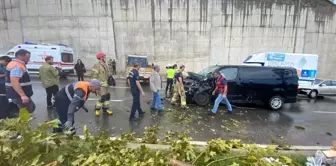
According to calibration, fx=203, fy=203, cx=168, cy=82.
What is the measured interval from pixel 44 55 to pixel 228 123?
13268 mm

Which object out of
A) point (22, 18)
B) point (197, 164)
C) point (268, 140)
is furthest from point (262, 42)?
point (22, 18)

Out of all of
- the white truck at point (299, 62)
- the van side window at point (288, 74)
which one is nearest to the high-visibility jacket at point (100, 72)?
the van side window at point (288, 74)

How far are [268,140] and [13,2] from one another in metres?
22.4

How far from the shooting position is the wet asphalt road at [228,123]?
5410 millimetres

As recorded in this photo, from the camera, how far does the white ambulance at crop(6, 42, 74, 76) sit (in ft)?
45.5

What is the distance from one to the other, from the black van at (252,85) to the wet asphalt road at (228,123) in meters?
0.47

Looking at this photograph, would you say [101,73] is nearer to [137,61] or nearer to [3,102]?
[3,102]

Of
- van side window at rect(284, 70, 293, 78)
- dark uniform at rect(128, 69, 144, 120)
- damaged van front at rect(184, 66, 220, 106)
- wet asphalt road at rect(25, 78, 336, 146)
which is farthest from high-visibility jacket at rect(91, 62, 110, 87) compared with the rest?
van side window at rect(284, 70, 293, 78)

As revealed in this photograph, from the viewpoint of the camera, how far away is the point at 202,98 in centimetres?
798

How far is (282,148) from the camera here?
419 cm

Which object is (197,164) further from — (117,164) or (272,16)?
(272,16)

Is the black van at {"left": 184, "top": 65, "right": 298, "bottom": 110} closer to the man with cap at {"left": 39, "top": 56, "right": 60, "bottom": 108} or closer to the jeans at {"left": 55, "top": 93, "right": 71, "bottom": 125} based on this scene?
the man with cap at {"left": 39, "top": 56, "right": 60, "bottom": 108}

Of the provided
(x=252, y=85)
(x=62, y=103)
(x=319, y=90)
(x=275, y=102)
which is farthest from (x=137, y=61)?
(x=319, y=90)

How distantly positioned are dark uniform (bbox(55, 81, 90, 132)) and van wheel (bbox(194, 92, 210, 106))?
478 centimetres
